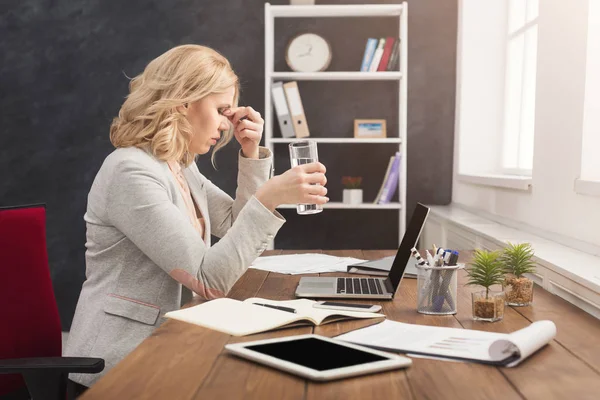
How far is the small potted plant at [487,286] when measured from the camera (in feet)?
4.38

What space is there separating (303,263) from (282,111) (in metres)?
1.77

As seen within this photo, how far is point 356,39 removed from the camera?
400 centimetres

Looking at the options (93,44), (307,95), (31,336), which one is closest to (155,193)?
(31,336)

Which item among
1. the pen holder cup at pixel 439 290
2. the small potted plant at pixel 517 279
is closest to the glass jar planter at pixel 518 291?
the small potted plant at pixel 517 279

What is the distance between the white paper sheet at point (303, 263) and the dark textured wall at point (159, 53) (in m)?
1.81

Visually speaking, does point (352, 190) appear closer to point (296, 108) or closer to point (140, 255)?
point (296, 108)

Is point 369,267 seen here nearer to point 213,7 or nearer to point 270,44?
point 270,44

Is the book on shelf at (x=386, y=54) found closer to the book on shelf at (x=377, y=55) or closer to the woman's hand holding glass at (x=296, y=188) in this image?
the book on shelf at (x=377, y=55)

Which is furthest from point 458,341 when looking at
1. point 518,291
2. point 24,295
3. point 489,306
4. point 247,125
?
point 247,125

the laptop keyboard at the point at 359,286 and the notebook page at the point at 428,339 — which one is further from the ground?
the notebook page at the point at 428,339

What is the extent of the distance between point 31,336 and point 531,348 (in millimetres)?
1109

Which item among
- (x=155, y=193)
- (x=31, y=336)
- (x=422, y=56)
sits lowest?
(x=31, y=336)

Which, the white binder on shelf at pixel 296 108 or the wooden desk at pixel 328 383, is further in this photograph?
the white binder on shelf at pixel 296 108

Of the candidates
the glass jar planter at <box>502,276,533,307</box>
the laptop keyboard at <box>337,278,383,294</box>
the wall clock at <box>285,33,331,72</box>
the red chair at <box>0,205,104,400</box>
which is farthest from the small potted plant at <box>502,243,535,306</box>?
the wall clock at <box>285,33,331,72</box>
